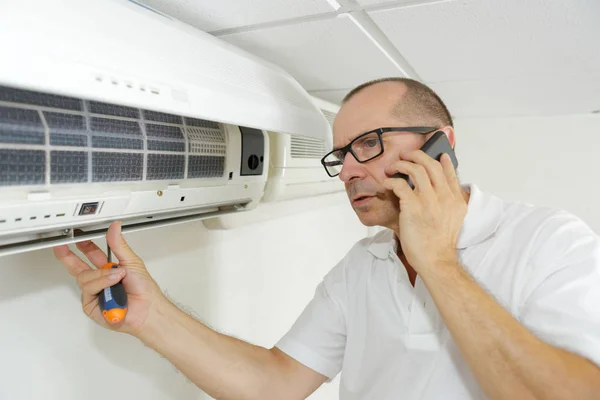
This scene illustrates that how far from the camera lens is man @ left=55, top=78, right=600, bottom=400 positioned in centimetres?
70

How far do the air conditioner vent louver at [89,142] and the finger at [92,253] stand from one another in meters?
0.24

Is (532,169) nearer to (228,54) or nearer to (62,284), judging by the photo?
(228,54)

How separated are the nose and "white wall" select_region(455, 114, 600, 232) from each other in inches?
80.7

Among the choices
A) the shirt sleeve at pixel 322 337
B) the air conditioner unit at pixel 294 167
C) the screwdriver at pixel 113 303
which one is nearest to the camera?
the screwdriver at pixel 113 303

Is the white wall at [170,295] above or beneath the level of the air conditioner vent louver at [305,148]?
beneath

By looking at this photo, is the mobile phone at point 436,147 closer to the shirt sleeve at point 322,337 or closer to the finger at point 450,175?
the finger at point 450,175

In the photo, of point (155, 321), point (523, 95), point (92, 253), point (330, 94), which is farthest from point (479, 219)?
point (523, 95)

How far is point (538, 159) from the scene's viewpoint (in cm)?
266

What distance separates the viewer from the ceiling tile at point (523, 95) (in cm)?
157

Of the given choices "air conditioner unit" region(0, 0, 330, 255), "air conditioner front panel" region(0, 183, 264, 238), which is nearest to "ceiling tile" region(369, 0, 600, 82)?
"air conditioner unit" region(0, 0, 330, 255)

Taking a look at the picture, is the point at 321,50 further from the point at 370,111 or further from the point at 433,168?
the point at 433,168

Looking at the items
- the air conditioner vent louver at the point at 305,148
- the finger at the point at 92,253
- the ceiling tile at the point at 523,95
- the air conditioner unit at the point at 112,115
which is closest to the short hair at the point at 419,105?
the air conditioner unit at the point at 112,115

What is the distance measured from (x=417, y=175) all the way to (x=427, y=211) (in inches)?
3.1

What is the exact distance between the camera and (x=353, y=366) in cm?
112
